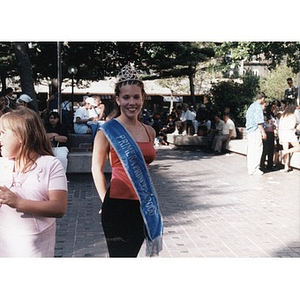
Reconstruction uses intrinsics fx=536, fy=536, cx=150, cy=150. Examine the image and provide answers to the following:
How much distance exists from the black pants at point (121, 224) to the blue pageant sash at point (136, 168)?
0.06 metres

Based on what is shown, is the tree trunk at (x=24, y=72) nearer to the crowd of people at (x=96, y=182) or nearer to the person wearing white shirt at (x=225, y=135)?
the person wearing white shirt at (x=225, y=135)

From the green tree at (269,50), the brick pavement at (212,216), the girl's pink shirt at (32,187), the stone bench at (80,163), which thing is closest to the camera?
the girl's pink shirt at (32,187)

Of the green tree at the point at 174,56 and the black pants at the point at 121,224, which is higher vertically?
the green tree at the point at 174,56

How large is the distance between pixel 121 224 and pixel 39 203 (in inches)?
32.6

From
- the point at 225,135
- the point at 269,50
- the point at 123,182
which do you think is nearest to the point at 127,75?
the point at 123,182

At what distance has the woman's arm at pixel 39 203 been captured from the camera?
2.52m

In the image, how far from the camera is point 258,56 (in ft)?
56.4

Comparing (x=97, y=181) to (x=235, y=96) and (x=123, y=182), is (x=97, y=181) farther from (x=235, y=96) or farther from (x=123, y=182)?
(x=235, y=96)

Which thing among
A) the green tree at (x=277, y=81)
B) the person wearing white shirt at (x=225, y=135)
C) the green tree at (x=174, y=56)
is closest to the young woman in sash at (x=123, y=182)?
the person wearing white shirt at (x=225, y=135)

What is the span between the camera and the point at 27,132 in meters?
2.70

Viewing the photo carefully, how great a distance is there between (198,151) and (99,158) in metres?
15.6

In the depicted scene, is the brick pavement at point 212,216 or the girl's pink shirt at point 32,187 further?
the brick pavement at point 212,216

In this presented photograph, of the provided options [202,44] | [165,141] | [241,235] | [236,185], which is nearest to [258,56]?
[165,141]

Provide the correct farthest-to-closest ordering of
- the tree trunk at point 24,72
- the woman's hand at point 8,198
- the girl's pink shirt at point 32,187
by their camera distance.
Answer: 1. the tree trunk at point 24,72
2. the girl's pink shirt at point 32,187
3. the woman's hand at point 8,198
